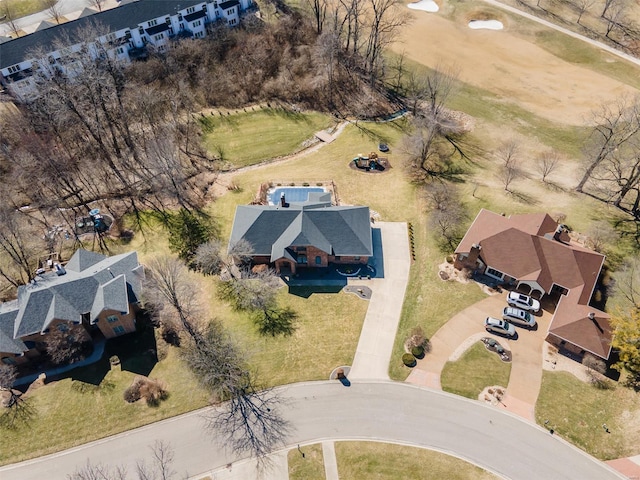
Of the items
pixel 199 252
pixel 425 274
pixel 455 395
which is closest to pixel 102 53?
pixel 199 252

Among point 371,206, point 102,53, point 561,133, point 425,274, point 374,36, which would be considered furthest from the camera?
point 374,36

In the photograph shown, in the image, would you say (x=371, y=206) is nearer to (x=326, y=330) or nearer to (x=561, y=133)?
(x=326, y=330)

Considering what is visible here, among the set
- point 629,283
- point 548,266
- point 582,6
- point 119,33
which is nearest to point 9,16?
point 119,33

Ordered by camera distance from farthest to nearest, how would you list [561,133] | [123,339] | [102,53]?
[561,133] < [102,53] < [123,339]

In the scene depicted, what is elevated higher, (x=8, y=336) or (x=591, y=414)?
(x=8, y=336)

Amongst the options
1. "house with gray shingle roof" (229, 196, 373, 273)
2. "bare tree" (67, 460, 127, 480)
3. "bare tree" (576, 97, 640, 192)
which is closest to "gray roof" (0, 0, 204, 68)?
"house with gray shingle roof" (229, 196, 373, 273)

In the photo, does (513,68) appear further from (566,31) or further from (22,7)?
(22,7)

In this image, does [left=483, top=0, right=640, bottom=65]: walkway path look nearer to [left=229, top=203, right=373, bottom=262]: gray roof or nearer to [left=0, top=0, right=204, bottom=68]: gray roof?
[left=0, top=0, right=204, bottom=68]: gray roof
